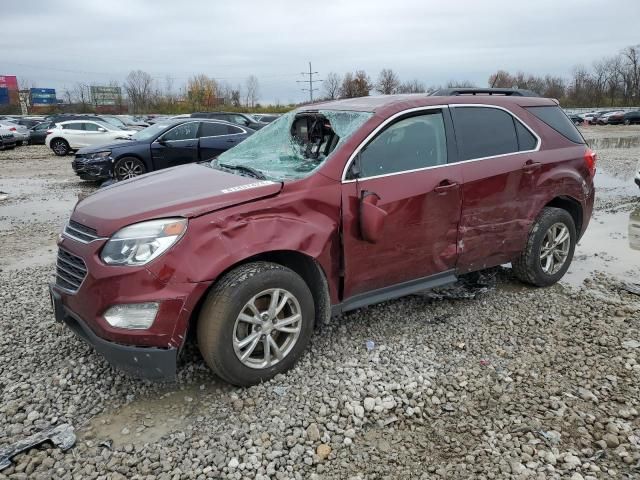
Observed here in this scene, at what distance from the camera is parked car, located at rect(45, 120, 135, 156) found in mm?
20422

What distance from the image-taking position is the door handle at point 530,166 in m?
4.40

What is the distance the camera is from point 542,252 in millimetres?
4859

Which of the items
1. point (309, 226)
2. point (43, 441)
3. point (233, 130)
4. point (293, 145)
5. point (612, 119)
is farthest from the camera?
point (612, 119)

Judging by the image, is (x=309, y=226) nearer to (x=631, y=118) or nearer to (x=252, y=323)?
(x=252, y=323)

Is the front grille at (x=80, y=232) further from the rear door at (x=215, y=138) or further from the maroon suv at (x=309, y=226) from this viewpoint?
the rear door at (x=215, y=138)

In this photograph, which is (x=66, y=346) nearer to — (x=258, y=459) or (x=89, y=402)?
(x=89, y=402)

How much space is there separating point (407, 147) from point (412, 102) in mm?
381

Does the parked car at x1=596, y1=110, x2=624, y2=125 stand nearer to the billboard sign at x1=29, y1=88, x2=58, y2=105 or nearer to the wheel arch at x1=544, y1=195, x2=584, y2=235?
the wheel arch at x1=544, y1=195, x2=584, y2=235

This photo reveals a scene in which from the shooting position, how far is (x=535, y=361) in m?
3.60

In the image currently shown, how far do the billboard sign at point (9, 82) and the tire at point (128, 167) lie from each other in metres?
80.8

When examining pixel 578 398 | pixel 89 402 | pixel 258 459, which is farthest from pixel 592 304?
pixel 89 402

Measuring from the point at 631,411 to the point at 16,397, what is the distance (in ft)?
12.4

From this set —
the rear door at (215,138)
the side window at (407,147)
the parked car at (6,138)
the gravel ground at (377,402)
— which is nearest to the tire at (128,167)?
the rear door at (215,138)

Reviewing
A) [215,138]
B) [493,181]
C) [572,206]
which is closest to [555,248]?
[572,206]
